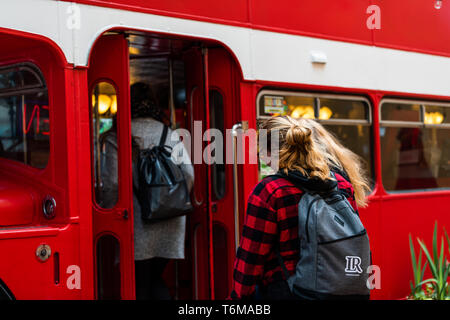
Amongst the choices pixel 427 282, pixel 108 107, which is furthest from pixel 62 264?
pixel 427 282

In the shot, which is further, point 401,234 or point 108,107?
point 401,234

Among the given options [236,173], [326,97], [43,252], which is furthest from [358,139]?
[43,252]

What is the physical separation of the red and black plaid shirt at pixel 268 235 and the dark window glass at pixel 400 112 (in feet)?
9.67

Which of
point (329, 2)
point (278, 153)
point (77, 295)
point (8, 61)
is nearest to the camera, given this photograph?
point (278, 153)

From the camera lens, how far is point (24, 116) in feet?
11.3

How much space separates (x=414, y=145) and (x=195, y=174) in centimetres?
224

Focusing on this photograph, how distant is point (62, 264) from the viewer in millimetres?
3037

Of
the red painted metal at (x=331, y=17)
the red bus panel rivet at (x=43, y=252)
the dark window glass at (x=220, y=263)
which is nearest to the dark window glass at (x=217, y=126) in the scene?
the dark window glass at (x=220, y=263)

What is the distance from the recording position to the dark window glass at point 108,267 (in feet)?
11.9

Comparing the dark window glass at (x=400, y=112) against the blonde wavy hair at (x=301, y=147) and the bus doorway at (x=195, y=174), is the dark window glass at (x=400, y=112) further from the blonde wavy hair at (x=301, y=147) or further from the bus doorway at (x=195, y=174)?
the blonde wavy hair at (x=301, y=147)

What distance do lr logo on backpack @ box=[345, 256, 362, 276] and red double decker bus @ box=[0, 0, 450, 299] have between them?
1.56m

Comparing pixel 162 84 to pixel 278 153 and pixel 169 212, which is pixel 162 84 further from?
pixel 278 153

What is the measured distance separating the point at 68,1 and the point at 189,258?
2277 mm

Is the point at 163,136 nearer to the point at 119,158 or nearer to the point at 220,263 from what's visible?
the point at 119,158
